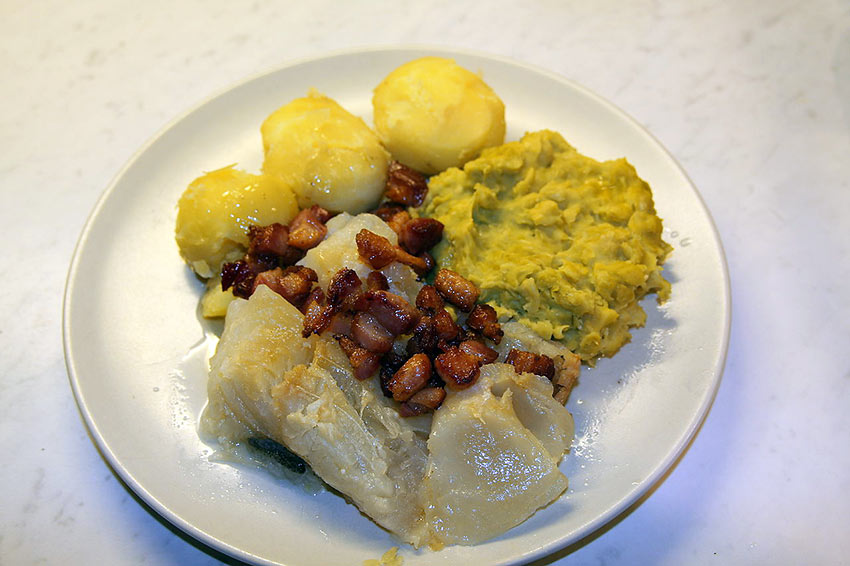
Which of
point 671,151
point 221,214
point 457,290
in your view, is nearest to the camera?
point 457,290

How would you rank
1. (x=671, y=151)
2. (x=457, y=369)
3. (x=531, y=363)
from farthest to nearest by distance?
1. (x=671, y=151)
2. (x=531, y=363)
3. (x=457, y=369)

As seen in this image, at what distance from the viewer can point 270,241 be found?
8.21 ft

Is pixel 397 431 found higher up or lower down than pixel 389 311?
lower down

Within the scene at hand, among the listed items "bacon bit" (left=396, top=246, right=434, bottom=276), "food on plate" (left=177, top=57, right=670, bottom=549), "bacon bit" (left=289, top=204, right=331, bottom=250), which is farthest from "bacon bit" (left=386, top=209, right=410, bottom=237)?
"bacon bit" (left=289, top=204, right=331, bottom=250)

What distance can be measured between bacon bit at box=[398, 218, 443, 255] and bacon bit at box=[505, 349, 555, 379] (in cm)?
52

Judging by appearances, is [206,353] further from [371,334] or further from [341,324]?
[371,334]

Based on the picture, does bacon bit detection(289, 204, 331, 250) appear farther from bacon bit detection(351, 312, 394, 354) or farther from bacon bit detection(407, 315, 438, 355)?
bacon bit detection(407, 315, 438, 355)

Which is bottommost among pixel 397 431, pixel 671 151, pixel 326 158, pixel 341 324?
pixel 671 151

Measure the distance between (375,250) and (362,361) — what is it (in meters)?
0.38

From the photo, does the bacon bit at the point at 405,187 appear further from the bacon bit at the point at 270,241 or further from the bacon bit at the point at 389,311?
the bacon bit at the point at 389,311

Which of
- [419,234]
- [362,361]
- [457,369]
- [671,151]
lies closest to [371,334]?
[362,361]

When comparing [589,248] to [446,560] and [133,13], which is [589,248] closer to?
[446,560]

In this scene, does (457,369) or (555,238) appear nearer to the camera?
(457,369)

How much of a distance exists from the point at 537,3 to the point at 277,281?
2.56 metres
